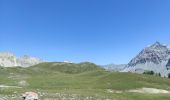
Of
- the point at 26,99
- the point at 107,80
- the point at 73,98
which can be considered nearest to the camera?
the point at 26,99

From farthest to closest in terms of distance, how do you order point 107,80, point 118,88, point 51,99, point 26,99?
1. point 107,80
2. point 118,88
3. point 51,99
4. point 26,99

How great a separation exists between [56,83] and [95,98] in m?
53.7

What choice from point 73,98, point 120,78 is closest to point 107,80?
point 120,78

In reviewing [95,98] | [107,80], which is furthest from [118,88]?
[95,98]

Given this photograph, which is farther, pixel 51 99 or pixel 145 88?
pixel 145 88

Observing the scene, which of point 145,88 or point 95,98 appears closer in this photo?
point 95,98

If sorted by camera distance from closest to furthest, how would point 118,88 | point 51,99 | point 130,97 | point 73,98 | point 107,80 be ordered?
point 51,99, point 73,98, point 130,97, point 118,88, point 107,80

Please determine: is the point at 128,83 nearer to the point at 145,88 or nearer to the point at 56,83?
the point at 145,88

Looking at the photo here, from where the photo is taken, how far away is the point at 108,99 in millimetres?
61688

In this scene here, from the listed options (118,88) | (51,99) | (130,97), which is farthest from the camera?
(118,88)

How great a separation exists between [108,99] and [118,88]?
145 feet

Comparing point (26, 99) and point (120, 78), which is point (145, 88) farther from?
point (26, 99)

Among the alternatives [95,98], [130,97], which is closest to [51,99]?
[95,98]

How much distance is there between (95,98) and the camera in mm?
62281
